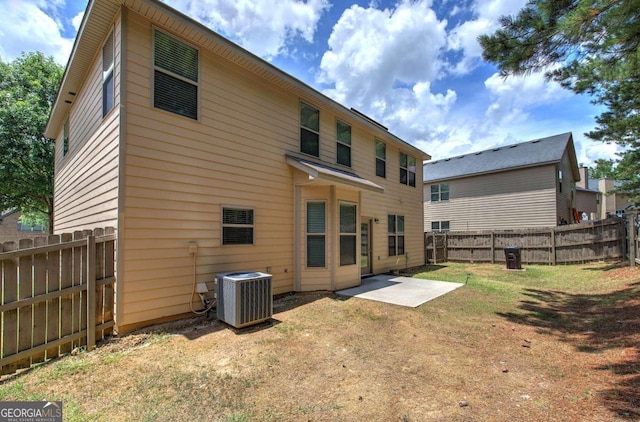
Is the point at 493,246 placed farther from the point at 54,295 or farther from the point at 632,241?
the point at 54,295

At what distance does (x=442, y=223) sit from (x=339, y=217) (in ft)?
48.0

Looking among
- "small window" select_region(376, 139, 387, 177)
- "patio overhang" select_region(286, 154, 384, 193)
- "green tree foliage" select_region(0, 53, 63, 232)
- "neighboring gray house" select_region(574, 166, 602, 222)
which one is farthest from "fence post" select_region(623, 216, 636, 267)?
"neighboring gray house" select_region(574, 166, 602, 222)

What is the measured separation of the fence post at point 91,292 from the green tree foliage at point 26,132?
1349 cm

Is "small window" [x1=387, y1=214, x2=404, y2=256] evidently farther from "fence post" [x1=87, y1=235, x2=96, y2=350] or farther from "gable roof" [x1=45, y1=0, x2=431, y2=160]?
"fence post" [x1=87, y1=235, x2=96, y2=350]

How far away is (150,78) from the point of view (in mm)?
A: 5039

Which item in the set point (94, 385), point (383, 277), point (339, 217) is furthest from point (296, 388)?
point (383, 277)

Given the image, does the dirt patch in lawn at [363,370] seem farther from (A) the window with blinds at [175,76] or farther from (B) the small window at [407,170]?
(B) the small window at [407,170]

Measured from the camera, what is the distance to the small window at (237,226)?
235 inches

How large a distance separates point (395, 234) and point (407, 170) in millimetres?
3184

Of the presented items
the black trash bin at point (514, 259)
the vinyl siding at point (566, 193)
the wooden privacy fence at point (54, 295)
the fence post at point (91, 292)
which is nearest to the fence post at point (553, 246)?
the black trash bin at point (514, 259)

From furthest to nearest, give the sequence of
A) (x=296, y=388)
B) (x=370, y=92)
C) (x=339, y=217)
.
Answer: (x=370, y=92), (x=339, y=217), (x=296, y=388)

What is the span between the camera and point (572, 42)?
4.54m

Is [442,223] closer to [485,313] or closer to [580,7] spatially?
[485,313]

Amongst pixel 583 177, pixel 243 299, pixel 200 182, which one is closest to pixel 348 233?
pixel 243 299
